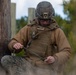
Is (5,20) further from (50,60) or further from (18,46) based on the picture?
(50,60)

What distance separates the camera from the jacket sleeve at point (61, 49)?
4621mm

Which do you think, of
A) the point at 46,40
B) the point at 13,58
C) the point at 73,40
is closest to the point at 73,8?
the point at 73,40

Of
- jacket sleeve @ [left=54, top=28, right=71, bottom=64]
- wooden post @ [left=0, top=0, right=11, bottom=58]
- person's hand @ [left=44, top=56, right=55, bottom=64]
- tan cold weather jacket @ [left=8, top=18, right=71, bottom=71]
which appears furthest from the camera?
wooden post @ [left=0, top=0, right=11, bottom=58]

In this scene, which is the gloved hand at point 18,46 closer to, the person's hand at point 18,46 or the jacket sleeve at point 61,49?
the person's hand at point 18,46

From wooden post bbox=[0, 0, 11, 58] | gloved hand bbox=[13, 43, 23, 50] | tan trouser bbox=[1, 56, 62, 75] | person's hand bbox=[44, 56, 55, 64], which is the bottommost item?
tan trouser bbox=[1, 56, 62, 75]

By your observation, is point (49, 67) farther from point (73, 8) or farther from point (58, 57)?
point (73, 8)

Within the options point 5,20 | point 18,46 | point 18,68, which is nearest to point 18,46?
point 18,46

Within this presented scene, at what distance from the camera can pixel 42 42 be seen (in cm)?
482

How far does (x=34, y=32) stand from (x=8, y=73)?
0.59 metres

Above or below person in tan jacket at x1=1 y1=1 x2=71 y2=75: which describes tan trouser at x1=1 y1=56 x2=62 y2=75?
below

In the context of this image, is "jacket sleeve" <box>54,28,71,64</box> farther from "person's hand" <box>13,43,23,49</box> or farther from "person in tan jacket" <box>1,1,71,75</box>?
"person's hand" <box>13,43,23,49</box>

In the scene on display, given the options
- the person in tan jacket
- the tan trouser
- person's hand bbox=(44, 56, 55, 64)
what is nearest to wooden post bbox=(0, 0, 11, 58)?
the person in tan jacket

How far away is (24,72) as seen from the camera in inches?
177

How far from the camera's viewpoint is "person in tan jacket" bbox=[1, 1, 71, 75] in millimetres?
4656
